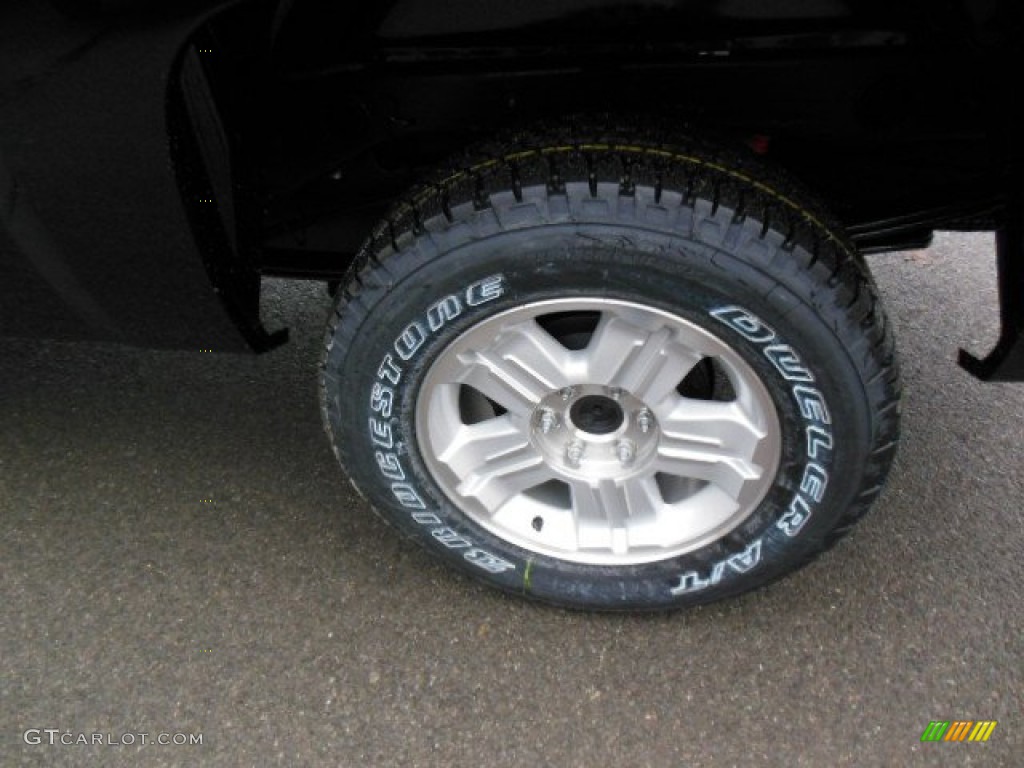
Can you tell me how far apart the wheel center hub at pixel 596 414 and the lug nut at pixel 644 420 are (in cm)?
3

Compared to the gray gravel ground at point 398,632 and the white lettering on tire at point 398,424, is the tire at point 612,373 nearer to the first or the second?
the white lettering on tire at point 398,424

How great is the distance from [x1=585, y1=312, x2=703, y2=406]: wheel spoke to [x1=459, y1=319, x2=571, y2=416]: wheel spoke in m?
0.07

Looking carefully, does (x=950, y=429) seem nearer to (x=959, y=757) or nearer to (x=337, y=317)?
(x=959, y=757)

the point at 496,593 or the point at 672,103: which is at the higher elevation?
the point at 672,103

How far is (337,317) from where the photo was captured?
185 cm

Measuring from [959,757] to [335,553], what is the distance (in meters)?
1.48

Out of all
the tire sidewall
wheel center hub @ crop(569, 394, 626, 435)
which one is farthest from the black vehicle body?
wheel center hub @ crop(569, 394, 626, 435)

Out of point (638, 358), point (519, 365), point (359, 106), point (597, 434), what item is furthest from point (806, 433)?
point (359, 106)

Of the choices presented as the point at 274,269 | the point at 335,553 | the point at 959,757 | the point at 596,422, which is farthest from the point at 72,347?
the point at 959,757

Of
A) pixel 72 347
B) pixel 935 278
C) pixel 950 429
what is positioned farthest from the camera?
pixel 935 278

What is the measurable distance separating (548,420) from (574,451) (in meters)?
0.10

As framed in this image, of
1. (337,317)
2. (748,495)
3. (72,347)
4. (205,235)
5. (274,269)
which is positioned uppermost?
(205,235)

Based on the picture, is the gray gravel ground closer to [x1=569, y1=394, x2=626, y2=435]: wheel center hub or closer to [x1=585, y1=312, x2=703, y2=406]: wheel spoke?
[x1=569, y1=394, x2=626, y2=435]: wheel center hub

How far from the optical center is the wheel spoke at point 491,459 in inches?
79.7
